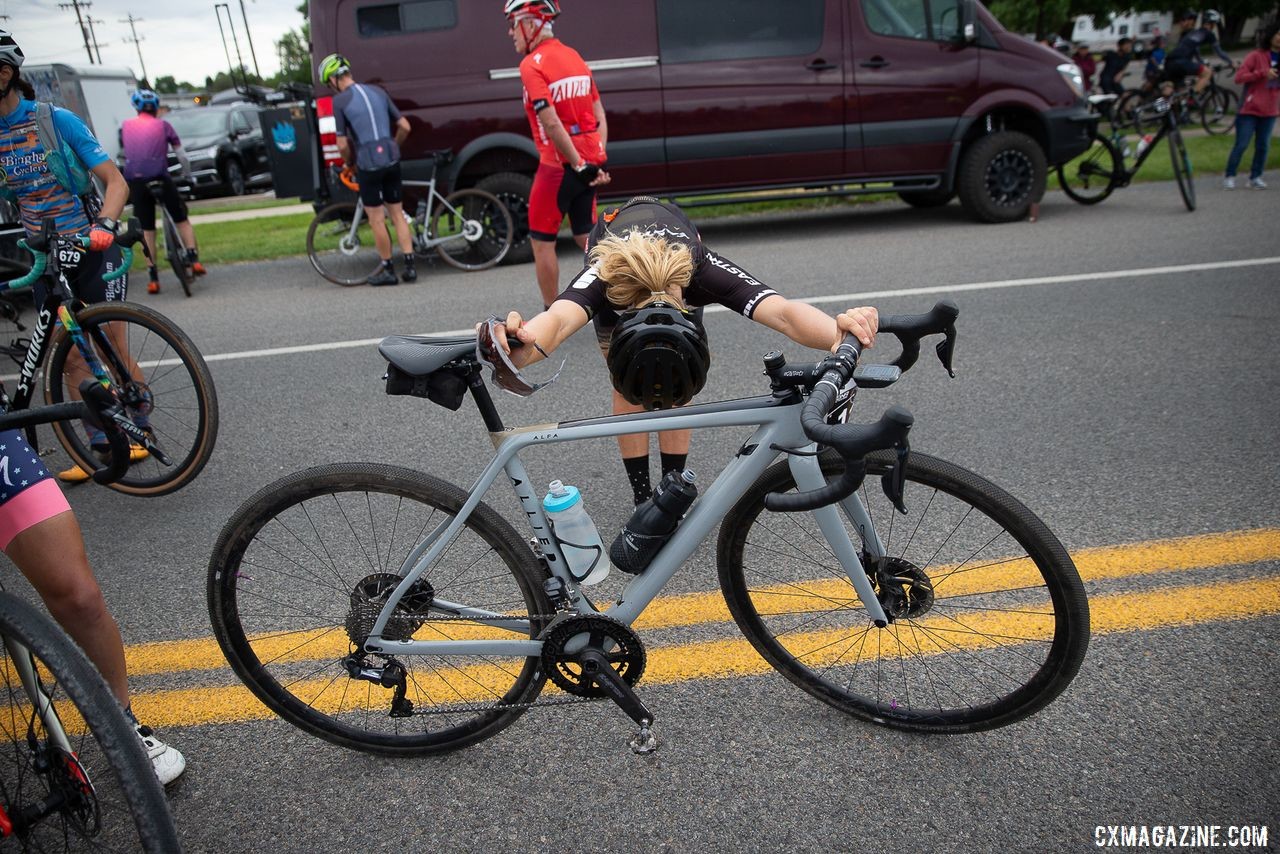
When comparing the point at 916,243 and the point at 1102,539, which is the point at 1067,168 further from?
the point at 1102,539

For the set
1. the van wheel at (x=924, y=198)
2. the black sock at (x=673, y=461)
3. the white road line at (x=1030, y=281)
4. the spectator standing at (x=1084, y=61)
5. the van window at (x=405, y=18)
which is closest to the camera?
the black sock at (x=673, y=461)

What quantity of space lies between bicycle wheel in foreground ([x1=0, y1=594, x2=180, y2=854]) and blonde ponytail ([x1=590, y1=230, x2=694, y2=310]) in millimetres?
1479

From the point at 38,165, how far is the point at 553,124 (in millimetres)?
2838

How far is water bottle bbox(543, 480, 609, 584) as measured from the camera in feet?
7.31

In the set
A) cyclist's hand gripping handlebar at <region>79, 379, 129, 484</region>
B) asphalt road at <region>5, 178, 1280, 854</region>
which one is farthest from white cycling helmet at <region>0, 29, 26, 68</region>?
cyclist's hand gripping handlebar at <region>79, 379, 129, 484</region>

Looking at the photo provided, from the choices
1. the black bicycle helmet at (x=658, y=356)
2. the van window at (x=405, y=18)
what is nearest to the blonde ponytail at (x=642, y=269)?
the black bicycle helmet at (x=658, y=356)

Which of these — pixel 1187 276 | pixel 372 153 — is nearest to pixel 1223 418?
pixel 1187 276

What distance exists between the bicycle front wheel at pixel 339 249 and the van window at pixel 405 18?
169 centimetres

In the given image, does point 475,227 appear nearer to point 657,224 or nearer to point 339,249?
point 339,249

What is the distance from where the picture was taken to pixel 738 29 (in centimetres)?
856

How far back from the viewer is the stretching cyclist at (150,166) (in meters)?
8.51

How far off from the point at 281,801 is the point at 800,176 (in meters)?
7.92

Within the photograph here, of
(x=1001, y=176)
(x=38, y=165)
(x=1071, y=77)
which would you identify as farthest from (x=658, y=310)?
(x=1071, y=77)

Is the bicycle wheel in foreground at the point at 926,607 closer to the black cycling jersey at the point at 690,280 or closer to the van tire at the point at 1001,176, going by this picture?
the black cycling jersey at the point at 690,280
